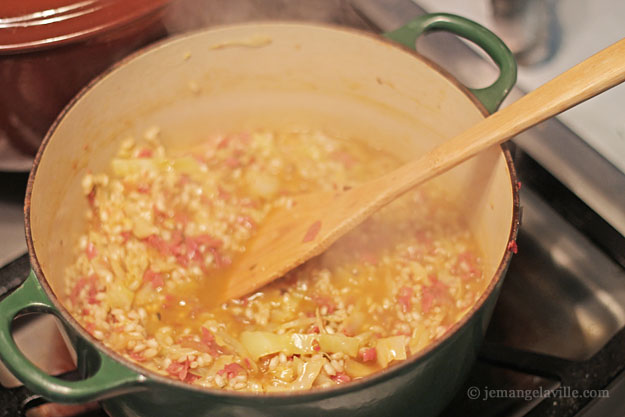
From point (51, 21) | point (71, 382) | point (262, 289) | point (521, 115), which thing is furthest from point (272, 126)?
point (71, 382)

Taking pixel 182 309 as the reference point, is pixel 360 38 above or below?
above

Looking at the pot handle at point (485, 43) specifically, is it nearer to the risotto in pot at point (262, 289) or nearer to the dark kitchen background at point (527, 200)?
the dark kitchen background at point (527, 200)

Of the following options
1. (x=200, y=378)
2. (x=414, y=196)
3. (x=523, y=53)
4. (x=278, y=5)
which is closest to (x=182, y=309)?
(x=200, y=378)

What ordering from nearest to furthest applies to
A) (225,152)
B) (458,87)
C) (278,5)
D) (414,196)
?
1. (458,87)
2. (414,196)
3. (225,152)
4. (278,5)

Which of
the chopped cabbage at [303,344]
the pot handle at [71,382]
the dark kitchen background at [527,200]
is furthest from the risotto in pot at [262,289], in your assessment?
the pot handle at [71,382]

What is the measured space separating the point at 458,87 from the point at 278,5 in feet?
2.62

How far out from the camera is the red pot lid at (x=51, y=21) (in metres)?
1.51

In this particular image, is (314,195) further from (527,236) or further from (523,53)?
(523,53)

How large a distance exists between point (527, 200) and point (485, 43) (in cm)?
47

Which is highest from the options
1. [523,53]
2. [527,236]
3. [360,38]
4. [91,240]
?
[360,38]

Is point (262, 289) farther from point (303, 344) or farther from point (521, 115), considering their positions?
point (521, 115)

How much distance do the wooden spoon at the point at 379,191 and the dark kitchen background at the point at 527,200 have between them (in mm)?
408

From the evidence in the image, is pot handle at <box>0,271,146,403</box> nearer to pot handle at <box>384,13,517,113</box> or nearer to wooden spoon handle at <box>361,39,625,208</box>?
wooden spoon handle at <box>361,39,625,208</box>

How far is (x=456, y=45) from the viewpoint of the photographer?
1912mm
